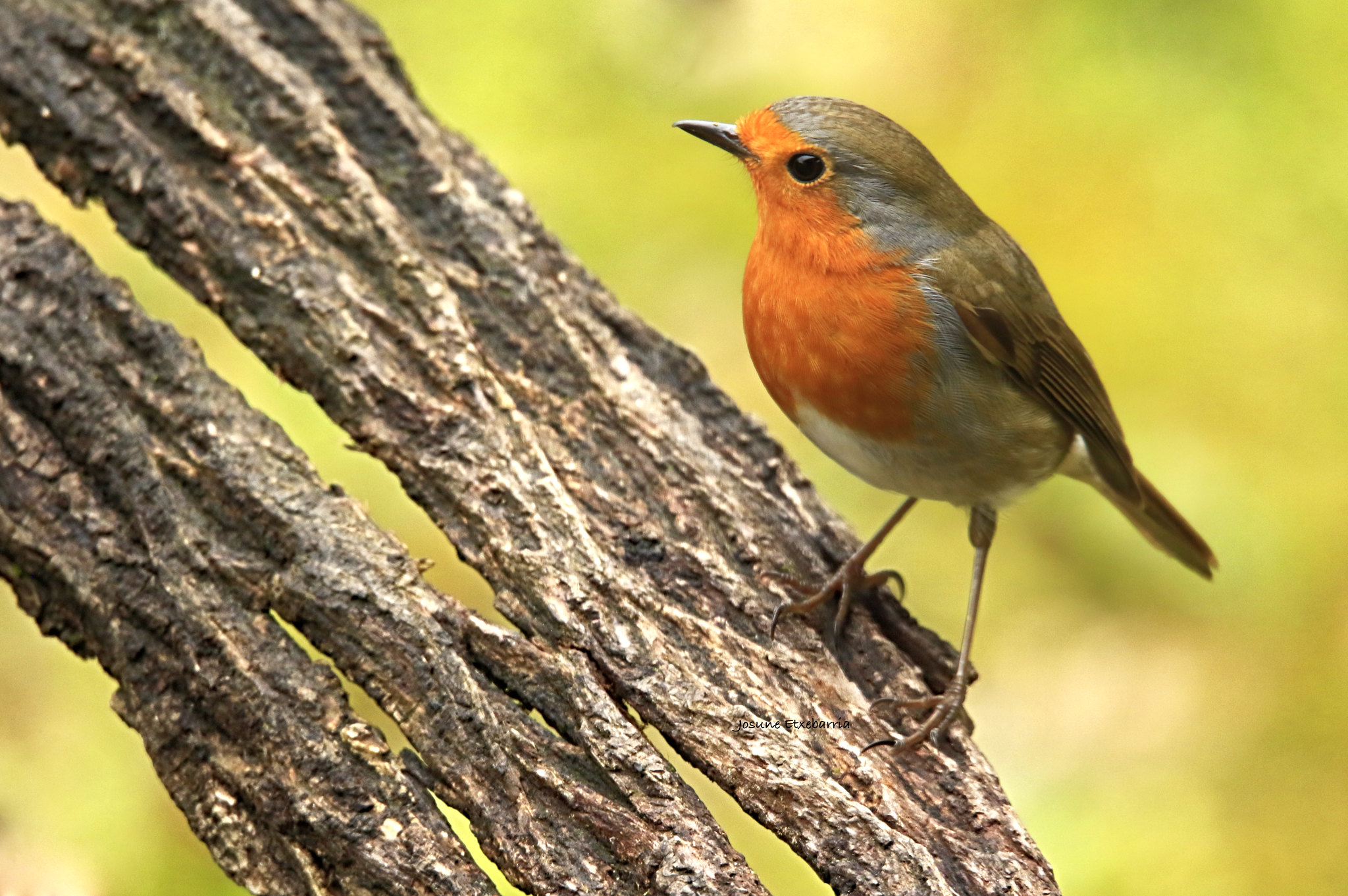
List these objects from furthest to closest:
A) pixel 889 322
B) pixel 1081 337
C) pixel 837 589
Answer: pixel 1081 337
pixel 837 589
pixel 889 322

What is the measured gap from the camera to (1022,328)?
10.8ft

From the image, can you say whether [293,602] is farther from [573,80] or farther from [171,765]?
[573,80]

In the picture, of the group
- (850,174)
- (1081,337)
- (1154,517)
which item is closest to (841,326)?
(850,174)

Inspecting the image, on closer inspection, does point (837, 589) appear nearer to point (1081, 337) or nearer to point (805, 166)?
point (805, 166)

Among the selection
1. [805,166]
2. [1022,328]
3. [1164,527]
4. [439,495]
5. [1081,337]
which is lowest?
[1164,527]

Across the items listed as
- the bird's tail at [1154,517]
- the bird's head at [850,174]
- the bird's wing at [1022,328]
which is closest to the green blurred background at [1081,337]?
the bird's tail at [1154,517]

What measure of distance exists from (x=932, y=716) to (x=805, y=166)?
1387mm

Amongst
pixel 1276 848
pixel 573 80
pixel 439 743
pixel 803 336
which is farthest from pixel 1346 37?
pixel 439 743

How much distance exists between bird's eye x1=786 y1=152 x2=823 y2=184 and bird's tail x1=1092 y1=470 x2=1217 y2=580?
1419 millimetres

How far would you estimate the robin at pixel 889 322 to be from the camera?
10.1 feet

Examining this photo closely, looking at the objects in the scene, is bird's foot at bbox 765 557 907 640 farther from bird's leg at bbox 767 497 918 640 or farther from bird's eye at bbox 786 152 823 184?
bird's eye at bbox 786 152 823 184

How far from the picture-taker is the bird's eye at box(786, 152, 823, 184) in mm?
3207

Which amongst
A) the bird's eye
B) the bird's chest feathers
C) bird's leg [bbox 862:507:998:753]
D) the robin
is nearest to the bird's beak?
the robin

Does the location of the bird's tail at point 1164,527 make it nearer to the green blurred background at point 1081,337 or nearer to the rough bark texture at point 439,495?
the green blurred background at point 1081,337
